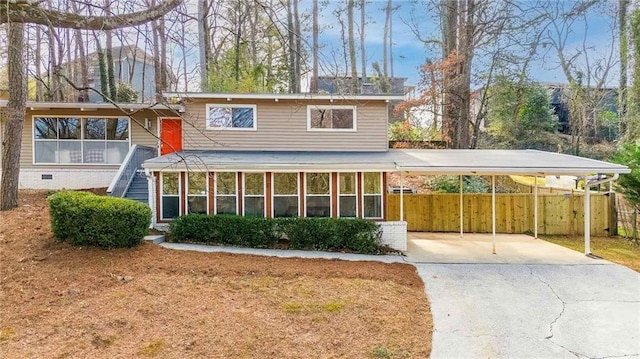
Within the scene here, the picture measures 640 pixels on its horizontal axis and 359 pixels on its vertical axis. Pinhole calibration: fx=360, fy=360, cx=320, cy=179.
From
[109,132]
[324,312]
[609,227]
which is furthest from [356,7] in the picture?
[324,312]

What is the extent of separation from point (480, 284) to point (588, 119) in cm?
2111

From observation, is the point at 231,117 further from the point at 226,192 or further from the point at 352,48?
the point at 352,48

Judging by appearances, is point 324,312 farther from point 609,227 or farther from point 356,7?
point 356,7

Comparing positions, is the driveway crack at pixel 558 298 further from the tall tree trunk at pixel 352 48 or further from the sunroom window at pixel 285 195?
the tall tree trunk at pixel 352 48

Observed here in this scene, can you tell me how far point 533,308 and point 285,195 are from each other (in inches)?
264

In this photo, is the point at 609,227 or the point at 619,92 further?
the point at 619,92

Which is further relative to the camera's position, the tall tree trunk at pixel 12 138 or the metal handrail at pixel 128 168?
the metal handrail at pixel 128 168

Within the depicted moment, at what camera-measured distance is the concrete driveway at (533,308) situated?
4828mm

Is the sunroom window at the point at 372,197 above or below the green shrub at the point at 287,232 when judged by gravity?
above

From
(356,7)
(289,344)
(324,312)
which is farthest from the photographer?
(356,7)

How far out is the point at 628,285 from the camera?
7277mm

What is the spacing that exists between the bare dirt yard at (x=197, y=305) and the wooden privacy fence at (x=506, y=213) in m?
5.77

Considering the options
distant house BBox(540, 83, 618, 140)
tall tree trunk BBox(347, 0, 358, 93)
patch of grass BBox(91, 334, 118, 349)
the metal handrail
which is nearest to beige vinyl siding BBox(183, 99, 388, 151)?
the metal handrail

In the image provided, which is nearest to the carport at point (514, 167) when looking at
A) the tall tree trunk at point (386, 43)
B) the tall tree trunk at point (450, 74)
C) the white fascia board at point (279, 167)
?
the white fascia board at point (279, 167)
